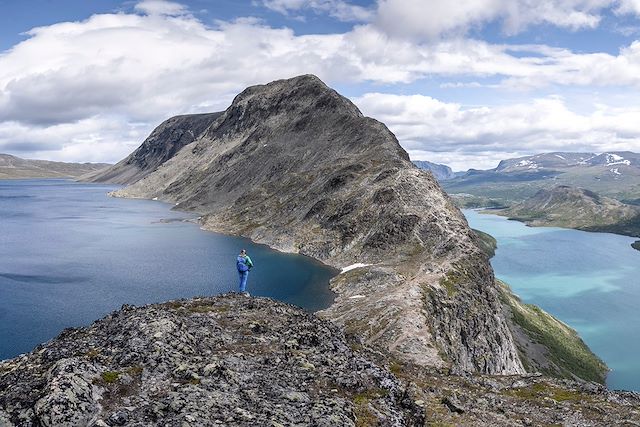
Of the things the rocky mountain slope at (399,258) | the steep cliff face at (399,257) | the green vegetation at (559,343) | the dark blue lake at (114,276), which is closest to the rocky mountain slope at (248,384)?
the rocky mountain slope at (399,258)

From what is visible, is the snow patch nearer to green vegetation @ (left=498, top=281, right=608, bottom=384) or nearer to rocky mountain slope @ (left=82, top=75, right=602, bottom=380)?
rocky mountain slope @ (left=82, top=75, right=602, bottom=380)

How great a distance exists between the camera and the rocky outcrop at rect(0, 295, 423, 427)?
23.9 metres

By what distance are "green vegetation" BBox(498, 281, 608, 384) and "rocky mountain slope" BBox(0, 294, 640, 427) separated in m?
92.5

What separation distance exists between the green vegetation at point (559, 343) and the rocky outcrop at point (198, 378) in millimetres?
100772

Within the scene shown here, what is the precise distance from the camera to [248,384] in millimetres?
28891

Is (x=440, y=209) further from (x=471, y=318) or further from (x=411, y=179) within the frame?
(x=471, y=318)

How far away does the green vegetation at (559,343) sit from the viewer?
123 metres

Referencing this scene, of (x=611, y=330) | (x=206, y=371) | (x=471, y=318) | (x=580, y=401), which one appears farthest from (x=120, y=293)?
(x=611, y=330)

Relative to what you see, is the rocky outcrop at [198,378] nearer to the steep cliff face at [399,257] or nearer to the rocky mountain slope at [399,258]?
the rocky mountain slope at [399,258]

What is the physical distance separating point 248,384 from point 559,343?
12975cm

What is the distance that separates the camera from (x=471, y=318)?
9569cm

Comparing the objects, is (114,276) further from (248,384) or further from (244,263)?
(248,384)

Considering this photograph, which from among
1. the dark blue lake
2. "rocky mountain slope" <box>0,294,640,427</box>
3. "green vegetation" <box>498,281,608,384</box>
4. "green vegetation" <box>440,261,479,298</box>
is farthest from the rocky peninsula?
the dark blue lake

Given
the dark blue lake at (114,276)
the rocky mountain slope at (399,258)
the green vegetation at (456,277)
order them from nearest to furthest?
the rocky mountain slope at (399,258), the dark blue lake at (114,276), the green vegetation at (456,277)
